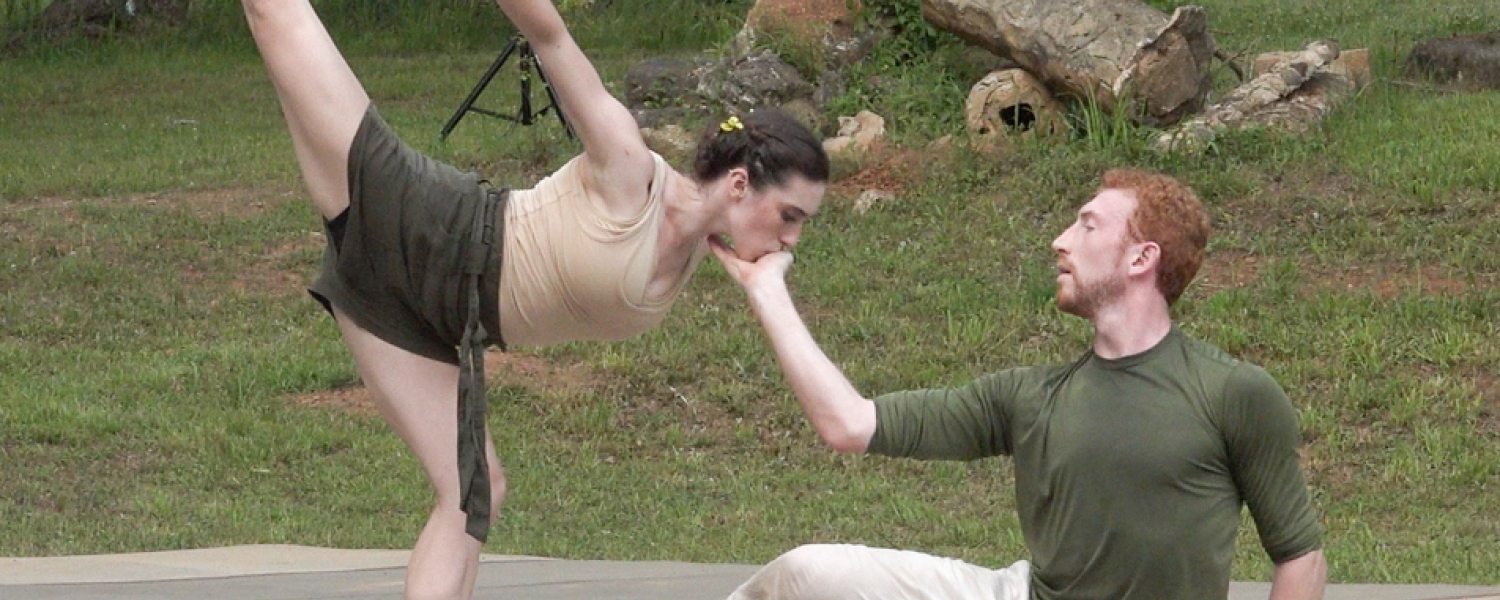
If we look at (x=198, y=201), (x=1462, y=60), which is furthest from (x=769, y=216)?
(x=1462, y=60)

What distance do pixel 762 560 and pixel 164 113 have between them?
1045cm

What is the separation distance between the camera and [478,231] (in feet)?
12.8

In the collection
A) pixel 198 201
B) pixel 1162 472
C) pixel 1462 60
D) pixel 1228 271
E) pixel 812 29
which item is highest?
pixel 1162 472

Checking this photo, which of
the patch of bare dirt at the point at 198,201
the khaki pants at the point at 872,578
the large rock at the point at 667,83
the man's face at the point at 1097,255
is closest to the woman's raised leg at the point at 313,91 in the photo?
the khaki pants at the point at 872,578

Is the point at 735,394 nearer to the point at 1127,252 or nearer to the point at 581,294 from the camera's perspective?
the point at 581,294

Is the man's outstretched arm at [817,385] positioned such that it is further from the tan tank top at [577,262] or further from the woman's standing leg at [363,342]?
the woman's standing leg at [363,342]

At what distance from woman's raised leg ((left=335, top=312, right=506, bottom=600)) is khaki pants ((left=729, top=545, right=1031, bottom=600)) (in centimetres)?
86

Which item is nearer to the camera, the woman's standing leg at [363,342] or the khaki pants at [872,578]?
the khaki pants at [872,578]

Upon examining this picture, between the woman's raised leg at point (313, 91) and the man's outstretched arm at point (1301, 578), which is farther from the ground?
the woman's raised leg at point (313, 91)

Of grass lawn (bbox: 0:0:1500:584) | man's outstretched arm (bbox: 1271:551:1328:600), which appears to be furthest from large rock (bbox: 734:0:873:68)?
man's outstretched arm (bbox: 1271:551:1328:600)

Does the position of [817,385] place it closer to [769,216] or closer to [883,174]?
[769,216]

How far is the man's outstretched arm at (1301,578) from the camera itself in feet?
10.4

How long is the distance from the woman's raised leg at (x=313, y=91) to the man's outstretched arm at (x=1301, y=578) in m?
1.80

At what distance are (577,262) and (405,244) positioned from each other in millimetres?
327
